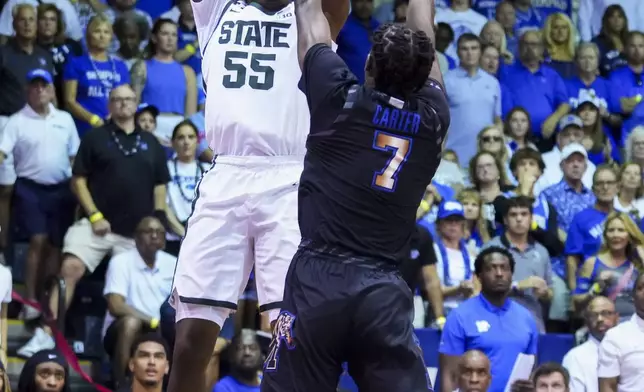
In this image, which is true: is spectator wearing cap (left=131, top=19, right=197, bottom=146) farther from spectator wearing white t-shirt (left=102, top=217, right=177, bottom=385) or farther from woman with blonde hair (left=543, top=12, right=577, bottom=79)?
woman with blonde hair (left=543, top=12, right=577, bottom=79)

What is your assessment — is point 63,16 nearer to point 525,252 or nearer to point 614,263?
point 525,252

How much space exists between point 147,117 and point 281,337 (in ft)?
22.0

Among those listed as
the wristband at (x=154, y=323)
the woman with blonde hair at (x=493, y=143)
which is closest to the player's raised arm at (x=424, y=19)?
the wristband at (x=154, y=323)

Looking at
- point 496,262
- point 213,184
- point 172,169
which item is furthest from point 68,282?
point 213,184

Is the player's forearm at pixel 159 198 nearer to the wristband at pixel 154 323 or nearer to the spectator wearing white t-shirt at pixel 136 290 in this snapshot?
the spectator wearing white t-shirt at pixel 136 290

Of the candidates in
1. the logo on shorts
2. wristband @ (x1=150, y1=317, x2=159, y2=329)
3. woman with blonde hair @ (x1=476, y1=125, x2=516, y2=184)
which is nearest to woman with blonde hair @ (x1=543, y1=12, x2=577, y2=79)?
woman with blonde hair @ (x1=476, y1=125, x2=516, y2=184)

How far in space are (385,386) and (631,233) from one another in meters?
6.88

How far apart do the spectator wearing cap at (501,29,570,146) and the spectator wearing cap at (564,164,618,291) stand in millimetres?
2025

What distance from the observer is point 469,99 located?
44.9 feet

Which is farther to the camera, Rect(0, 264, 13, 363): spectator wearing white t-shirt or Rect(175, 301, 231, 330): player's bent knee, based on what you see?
Rect(0, 264, 13, 363): spectator wearing white t-shirt

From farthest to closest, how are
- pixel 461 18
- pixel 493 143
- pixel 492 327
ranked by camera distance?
pixel 461 18
pixel 493 143
pixel 492 327

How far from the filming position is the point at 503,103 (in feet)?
47.3

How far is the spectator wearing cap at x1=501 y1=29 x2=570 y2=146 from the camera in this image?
47.6 feet

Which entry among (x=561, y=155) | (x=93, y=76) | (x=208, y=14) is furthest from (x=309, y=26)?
(x=561, y=155)
